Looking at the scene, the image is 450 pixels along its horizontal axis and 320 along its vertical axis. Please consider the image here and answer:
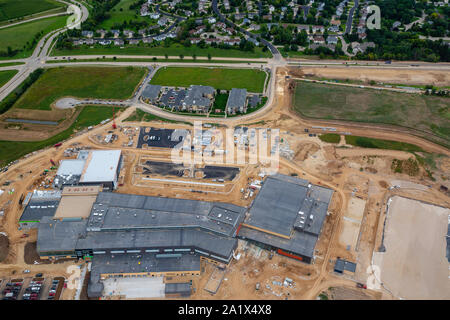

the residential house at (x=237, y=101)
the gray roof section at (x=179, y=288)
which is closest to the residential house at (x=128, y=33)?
the residential house at (x=237, y=101)

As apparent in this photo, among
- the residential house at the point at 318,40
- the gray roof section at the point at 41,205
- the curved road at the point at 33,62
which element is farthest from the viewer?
the residential house at the point at 318,40

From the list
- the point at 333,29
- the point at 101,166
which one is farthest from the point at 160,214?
the point at 333,29

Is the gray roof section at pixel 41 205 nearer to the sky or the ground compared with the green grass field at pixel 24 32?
nearer to the ground

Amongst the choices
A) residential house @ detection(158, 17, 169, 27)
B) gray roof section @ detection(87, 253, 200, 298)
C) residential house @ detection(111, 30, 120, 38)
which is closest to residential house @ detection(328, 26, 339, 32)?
residential house @ detection(158, 17, 169, 27)

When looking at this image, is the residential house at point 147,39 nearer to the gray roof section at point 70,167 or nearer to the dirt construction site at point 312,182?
the dirt construction site at point 312,182

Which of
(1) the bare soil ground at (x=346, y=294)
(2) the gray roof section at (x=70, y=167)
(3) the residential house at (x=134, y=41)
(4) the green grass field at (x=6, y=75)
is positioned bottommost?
(1) the bare soil ground at (x=346, y=294)

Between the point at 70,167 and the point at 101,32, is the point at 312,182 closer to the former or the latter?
the point at 70,167
